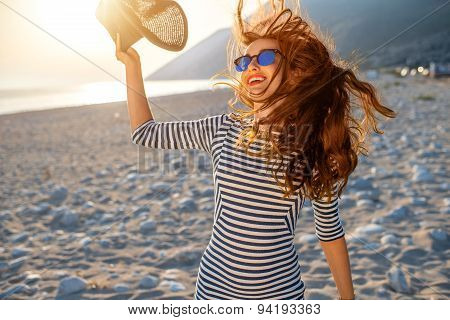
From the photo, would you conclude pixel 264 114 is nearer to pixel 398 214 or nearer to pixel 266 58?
pixel 266 58

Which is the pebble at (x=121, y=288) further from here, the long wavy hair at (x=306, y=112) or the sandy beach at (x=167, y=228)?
the long wavy hair at (x=306, y=112)

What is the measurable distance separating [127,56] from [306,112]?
970mm

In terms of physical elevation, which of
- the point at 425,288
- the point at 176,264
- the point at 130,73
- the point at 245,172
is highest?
the point at 130,73

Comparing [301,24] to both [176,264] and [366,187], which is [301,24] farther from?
[366,187]

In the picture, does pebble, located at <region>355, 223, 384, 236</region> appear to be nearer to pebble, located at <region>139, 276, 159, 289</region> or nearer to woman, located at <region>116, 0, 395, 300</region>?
pebble, located at <region>139, 276, 159, 289</region>

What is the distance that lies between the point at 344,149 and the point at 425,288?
198cm

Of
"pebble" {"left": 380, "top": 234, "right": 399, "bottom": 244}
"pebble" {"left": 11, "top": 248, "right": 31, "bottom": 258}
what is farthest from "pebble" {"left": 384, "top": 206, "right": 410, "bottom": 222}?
"pebble" {"left": 11, "top": 248, "right": 31, "bottom": 258}

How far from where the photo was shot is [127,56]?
2.14 metres

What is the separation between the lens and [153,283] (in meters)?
3.75

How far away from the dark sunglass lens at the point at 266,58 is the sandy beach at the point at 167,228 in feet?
7.00

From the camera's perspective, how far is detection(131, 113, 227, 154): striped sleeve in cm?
213

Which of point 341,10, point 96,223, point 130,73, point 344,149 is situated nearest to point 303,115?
point 344,149

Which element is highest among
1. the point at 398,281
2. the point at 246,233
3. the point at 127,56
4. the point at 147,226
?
the point at 127,56

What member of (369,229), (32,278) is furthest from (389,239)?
(32,278)
